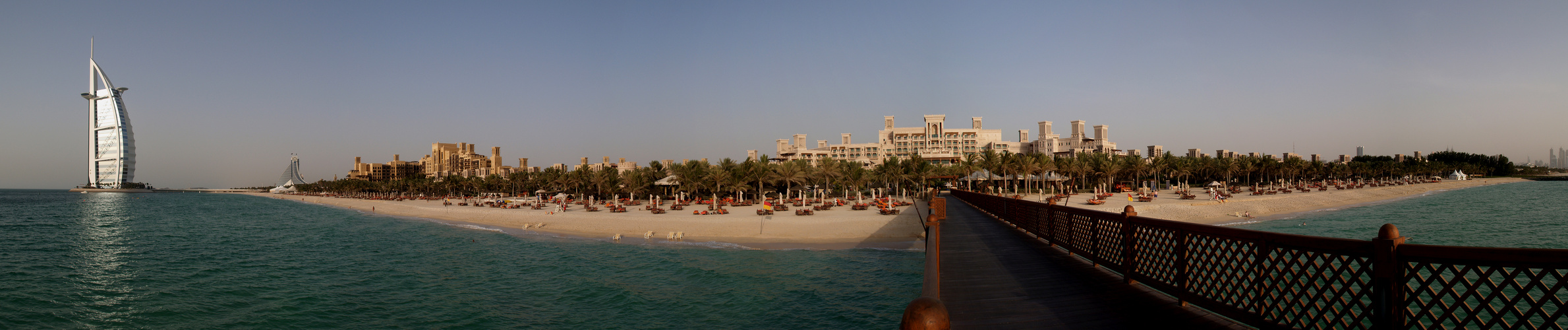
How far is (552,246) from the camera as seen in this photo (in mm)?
29156

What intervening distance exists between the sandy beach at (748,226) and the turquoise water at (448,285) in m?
2.72

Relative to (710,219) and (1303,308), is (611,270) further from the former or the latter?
(1303,308)

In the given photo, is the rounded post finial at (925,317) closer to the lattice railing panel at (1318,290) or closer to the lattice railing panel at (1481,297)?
the lattice railing panel at (1481,297)

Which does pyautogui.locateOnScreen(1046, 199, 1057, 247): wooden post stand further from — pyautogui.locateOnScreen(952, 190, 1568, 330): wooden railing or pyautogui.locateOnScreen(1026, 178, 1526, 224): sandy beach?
pyautogui.locateOnScreen(1026, 178, 1526, 224): sandy beach

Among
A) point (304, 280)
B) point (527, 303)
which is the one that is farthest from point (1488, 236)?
point (304, 280)

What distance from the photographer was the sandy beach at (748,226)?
2902cm

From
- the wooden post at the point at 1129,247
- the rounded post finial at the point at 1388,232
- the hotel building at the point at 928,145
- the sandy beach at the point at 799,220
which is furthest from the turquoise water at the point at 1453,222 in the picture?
the hotel building at the point at 928,145

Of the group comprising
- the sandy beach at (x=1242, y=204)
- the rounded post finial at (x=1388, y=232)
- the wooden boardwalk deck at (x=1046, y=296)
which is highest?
the rounded post finial at (x=1388, y=232)

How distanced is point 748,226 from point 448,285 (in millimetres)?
16363

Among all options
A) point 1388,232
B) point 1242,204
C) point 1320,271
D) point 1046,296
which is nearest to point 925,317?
point 1388,232

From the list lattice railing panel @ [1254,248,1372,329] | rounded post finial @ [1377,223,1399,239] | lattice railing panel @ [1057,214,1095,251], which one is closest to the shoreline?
lattice railing panel @ [1057,214,1095,251]

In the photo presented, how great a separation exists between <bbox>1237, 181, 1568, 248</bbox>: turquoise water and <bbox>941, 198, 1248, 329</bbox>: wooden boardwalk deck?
1951cm

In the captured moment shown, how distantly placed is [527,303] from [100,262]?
23.9m

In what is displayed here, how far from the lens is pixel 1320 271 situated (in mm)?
4676
